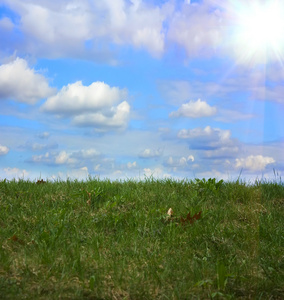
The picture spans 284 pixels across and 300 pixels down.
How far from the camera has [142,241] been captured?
5051 mm

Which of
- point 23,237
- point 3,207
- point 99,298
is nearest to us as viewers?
point 99,298

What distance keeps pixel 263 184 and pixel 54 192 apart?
15.5 feet

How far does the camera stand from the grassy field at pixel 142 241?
3854 millimetres

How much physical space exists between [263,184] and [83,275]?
5.34m

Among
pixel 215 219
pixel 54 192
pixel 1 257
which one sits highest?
pixel 54 192

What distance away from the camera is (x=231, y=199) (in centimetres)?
697

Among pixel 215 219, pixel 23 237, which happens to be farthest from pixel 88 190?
pixel 215 219

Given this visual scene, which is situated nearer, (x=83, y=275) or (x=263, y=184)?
(x=83, y=275)

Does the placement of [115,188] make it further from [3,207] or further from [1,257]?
[1,257]

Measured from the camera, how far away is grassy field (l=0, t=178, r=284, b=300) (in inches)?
152

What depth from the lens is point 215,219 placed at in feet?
19.5

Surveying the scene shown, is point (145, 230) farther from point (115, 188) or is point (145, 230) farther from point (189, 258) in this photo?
point (115, 188)

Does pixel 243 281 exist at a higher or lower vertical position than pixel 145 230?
lower

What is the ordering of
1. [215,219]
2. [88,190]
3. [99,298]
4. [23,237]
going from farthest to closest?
[88,190], [215,219], [23,237], [99,298]
